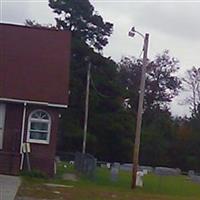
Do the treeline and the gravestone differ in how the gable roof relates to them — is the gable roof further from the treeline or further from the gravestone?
the treeline

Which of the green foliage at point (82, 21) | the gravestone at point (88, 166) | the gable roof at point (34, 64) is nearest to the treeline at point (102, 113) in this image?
the green foliage at point (82, 21)

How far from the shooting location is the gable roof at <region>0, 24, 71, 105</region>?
115 ft

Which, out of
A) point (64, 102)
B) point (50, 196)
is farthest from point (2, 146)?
point (50, 196)

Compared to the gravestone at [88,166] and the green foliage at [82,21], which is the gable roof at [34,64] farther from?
the green foliage at [82,21]

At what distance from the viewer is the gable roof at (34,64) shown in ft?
115

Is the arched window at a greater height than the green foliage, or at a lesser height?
lesser

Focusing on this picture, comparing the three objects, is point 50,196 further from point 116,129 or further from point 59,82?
point 116,129

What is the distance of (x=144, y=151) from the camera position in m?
88.9

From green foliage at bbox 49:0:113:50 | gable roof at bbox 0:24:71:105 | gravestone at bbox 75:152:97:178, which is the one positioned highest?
green foliage at bbox 49:0:113:50

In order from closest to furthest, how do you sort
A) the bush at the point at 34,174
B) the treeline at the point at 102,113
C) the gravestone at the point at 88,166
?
the bush at the point at 34,174, the gravestone at the point at 88,166, the treeline at the point at 102,113

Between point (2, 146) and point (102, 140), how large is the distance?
134 ft

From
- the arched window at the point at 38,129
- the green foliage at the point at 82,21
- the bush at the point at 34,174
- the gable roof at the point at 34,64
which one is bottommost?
the bush at the point at 34,174

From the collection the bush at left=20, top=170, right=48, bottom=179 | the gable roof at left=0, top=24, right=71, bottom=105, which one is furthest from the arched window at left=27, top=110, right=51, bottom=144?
the bush at left=20, top=170, right=48, bottom=179

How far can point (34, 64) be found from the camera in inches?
1467
